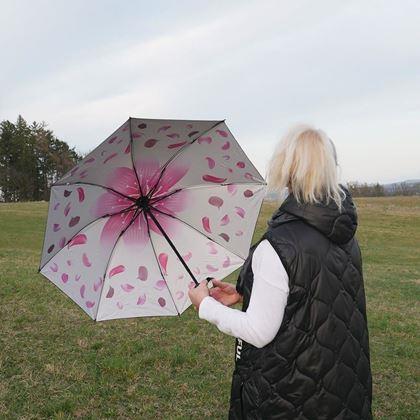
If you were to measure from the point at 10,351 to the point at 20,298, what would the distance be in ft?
7.37

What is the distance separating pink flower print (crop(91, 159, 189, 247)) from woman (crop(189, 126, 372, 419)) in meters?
1.22

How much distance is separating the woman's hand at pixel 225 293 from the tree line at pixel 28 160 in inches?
2152

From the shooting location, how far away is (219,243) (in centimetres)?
322

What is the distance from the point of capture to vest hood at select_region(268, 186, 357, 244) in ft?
5.91

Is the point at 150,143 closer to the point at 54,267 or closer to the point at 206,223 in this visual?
the point at 206,223

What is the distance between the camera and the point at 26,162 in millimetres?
54375

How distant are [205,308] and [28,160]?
57.0 m

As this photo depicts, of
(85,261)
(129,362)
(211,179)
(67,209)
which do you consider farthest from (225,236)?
(129,362)

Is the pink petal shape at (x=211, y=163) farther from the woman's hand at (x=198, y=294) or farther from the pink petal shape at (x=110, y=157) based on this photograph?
the woman's hand at (x=198, y=294)

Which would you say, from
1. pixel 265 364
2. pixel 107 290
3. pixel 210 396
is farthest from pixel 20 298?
pixel 265 364

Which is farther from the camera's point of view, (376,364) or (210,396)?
(376,364)

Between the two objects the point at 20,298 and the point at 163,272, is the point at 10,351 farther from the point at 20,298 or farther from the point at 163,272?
the point at 163,272

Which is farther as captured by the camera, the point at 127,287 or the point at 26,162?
the point at 26,162

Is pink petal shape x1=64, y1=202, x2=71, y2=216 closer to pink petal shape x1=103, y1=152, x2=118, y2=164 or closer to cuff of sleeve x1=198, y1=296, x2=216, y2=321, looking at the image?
pink petal shape x1=103, y1=152, x2=118, y2=164
